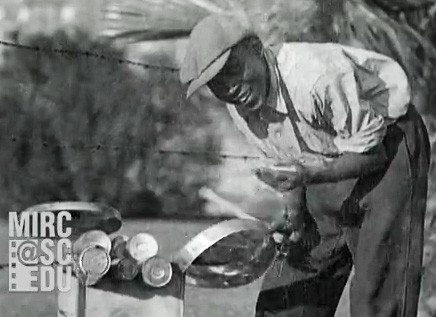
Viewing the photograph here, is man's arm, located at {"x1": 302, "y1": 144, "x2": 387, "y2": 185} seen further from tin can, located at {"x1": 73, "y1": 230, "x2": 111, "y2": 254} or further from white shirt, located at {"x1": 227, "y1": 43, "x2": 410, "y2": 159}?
tin can, located at {"x1": 73, "y1": 230, "x2": 111, "y2": 254}

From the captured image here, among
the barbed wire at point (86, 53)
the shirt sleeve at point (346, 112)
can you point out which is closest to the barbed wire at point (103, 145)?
the barbed wire at point (86, 53)

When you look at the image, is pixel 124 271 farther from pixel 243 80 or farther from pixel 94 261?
pixel 243 80

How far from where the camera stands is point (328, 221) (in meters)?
2.81

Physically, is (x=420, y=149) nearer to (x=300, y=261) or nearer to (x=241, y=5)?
(x=300, y=261)

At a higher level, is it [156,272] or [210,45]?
[210,45]

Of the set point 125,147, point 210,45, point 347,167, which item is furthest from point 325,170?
point 125,147

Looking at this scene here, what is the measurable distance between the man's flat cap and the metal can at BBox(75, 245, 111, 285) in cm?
58

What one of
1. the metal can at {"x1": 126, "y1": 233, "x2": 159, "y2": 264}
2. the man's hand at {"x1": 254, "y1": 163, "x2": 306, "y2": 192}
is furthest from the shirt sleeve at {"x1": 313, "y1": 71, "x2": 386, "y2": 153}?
the metal can at {"x1": 126, "y1": 233, "x2": 159, "y2": 264}

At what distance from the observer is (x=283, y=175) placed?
274cm

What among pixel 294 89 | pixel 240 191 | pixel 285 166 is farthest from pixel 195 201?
pixel 294 89

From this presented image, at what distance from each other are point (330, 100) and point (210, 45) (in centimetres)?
48

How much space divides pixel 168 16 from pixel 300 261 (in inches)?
36.4

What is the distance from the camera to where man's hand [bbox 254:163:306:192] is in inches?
106

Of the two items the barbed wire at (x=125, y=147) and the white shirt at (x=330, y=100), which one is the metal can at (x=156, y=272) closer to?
the barbed wire at (x=125, y=147)
